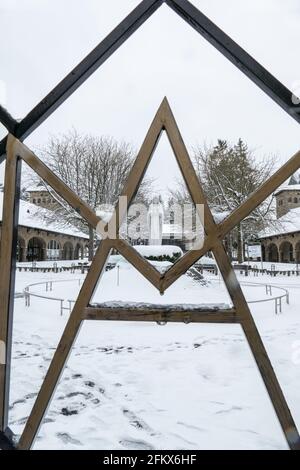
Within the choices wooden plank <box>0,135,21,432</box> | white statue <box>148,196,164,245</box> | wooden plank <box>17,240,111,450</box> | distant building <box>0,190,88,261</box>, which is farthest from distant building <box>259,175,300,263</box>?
wooden plank <box>0,135,21,432</box>

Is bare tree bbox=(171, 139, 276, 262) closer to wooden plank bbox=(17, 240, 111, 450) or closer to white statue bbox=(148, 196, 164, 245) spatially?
white statue bbox=(148, 196, 164, 245)

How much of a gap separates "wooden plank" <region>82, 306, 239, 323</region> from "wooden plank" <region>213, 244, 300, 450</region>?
0.08 metres

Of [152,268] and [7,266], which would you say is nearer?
[152,268]

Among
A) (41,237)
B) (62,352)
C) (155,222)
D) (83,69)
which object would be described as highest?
(41,237)

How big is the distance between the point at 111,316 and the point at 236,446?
2189 mm

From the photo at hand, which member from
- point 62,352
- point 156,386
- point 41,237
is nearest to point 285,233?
point 41,237

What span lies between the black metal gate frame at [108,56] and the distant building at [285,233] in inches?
985

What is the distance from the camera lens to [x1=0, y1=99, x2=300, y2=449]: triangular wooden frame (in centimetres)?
223

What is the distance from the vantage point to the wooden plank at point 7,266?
7.97 feet

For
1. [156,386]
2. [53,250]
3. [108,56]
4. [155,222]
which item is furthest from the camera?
[53,250]

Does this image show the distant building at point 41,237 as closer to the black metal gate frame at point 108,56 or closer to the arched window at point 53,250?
the arched window at point 53,250

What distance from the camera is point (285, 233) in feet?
119

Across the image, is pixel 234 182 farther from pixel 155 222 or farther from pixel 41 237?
pixel 41 237

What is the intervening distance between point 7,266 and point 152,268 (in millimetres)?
1173
